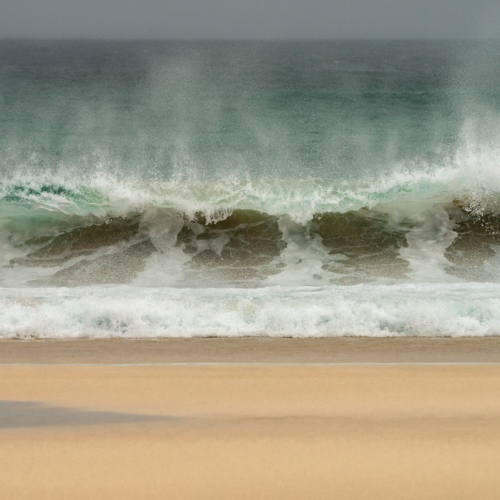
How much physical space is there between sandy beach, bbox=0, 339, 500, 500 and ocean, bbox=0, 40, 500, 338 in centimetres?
164

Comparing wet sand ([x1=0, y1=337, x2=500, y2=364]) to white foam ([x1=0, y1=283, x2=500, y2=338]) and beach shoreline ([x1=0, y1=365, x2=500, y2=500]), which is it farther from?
beach shoreline ([x1=0, y1=365, x2=500, y2=500])

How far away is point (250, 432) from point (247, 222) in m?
7.23

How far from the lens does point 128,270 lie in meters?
7.91

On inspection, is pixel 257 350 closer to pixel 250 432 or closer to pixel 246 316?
pixel 246 316

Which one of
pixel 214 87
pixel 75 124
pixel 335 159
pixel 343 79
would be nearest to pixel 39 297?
pixel 335 159

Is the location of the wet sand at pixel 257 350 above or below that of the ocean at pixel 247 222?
below

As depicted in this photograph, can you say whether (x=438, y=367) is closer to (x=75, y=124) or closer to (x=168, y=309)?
(x=168, y=309)

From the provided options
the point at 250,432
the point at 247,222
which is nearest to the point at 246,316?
the point at 250,432

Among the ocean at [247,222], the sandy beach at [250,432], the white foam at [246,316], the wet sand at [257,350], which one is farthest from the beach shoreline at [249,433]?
the ocean at [247,222]

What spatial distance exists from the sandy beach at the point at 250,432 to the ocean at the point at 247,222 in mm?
1636

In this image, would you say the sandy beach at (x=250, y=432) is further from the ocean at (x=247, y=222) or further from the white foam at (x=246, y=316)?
the ocean at (x=247, y=222)

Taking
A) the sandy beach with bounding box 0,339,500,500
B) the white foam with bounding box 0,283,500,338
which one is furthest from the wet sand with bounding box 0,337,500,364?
the sandy beach with bounding box 0,339,500,500

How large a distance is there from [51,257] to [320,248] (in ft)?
12.3

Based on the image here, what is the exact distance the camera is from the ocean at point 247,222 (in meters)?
5.63
